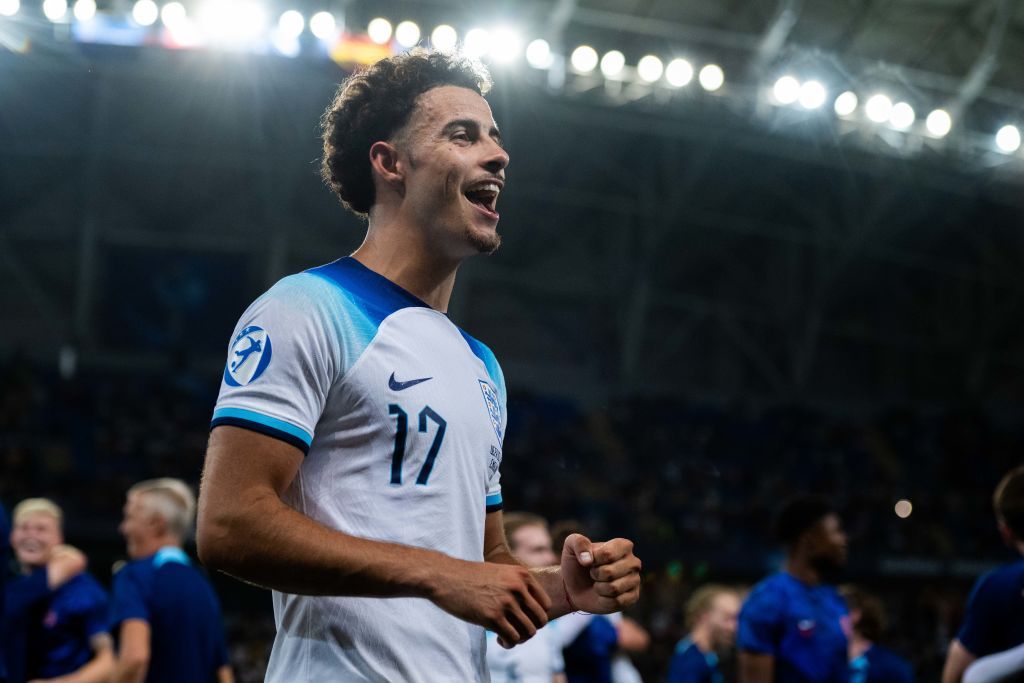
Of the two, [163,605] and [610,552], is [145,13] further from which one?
[610,552]

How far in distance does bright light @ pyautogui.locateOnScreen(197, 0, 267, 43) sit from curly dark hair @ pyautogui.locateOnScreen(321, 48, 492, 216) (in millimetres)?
12761

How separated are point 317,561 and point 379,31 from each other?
14.1 metres

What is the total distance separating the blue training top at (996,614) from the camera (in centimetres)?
349

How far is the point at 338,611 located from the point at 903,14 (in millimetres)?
17147

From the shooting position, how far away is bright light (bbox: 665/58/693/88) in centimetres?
1571

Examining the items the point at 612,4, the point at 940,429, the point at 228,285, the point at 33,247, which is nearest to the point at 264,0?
the point at 612,4

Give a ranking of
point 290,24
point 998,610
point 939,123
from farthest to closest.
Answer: point 939,123 < point 290,24 < point 998,610

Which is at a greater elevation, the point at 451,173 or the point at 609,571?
the point at 451,173

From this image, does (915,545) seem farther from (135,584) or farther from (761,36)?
(135,584)

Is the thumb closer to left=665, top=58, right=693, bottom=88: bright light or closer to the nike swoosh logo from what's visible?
the nike swoosh logo

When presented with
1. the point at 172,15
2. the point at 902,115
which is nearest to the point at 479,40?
the point at 172,15

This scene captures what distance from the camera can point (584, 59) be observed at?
50.5 feet

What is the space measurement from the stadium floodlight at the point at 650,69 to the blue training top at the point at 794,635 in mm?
11800

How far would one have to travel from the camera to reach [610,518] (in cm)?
1672
